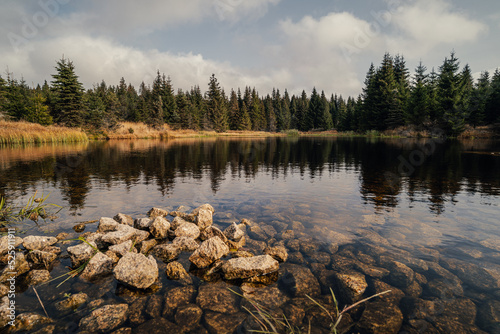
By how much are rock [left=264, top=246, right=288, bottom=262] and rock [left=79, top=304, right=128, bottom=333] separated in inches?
140

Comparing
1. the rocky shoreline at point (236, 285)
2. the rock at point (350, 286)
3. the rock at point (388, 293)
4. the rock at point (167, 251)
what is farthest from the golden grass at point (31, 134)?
the rock at point (388, 293)

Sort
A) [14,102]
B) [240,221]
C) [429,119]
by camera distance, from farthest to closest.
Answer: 1. [429,119]
2. [14,102]
3. [240,221]

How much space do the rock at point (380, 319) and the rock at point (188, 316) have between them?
2.87 m

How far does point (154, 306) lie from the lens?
4.62 meters

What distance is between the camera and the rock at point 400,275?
17.3ft

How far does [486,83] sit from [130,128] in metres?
98.6

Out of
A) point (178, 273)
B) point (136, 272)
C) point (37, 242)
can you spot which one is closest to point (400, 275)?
point (178, 273)

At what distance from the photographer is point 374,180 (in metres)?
15.7

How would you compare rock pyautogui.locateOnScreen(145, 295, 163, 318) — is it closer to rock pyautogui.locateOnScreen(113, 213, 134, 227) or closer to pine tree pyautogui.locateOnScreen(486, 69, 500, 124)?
rock pyautogui.locateOnScreen(113, 213, 134, 227)

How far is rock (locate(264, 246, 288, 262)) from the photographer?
6319 mm

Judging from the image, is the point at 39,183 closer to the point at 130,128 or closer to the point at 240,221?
the point at 240,221

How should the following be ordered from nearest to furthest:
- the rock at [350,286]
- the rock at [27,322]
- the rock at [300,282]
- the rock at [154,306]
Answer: the rock at [27,322] < the rock at [154,306] < the rock at [350,286] < the rock at [300,282]

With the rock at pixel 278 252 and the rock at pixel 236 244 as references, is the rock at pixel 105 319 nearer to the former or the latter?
the rock at pixel 236 244

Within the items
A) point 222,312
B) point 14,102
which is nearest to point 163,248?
point 222,312
